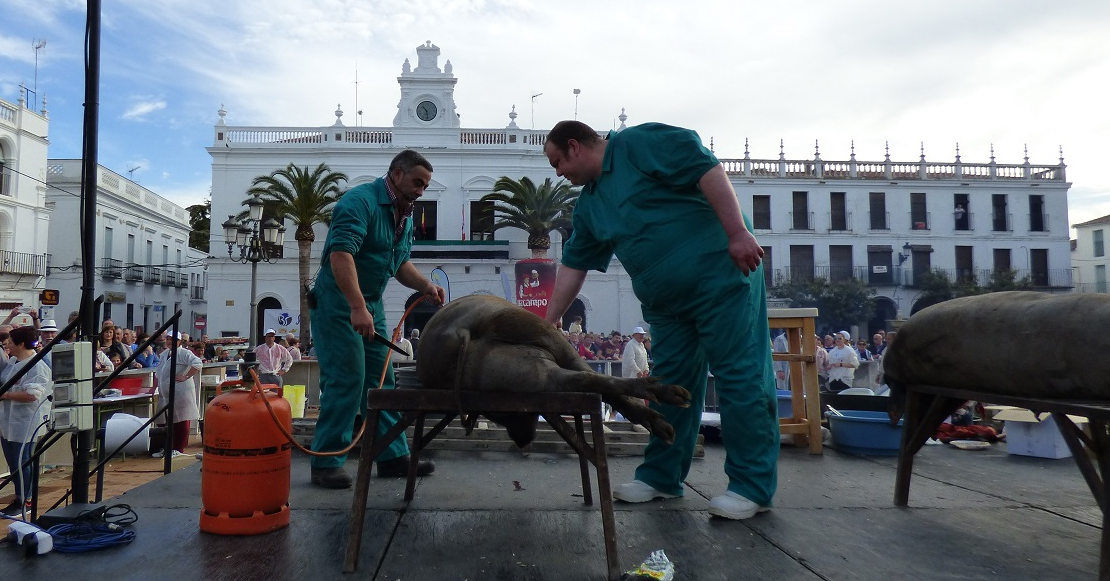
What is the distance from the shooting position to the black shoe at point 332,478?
385cm

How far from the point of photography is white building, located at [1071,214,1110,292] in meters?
47.1

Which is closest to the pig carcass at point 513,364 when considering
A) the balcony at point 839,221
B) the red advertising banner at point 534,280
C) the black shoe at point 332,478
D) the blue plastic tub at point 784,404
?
the black shoe at point 332,478

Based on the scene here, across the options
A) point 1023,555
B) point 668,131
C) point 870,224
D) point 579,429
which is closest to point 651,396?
point 579,429

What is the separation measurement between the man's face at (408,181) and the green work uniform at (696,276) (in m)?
1.21

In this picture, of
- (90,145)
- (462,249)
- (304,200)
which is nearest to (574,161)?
(90,145)

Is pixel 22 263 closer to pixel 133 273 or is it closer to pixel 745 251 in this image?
pixel 133 273

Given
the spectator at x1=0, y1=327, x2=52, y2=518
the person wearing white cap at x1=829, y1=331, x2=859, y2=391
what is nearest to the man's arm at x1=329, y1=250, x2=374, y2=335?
the spectator at x1=0, y1=327, x2=52, y2=518

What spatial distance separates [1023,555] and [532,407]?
Answer: 2045 mm

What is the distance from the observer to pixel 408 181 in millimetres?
4059

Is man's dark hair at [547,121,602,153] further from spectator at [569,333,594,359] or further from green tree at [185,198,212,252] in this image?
green tree at [185,198,212,252]

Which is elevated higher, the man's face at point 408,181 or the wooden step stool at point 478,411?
the man's face at point 408,181

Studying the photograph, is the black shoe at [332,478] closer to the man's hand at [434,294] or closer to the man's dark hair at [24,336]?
the man's hand at [434,294]

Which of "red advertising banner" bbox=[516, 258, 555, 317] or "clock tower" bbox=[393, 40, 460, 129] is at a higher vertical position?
"clock tower" bbox=[393, 40, 460, 129]

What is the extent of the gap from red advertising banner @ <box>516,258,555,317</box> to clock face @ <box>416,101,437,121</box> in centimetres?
927
